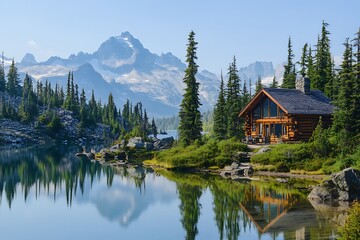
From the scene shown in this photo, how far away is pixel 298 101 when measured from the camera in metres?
60.7

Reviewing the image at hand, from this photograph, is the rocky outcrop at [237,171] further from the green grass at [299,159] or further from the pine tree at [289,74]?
the pine tree at [289,74]

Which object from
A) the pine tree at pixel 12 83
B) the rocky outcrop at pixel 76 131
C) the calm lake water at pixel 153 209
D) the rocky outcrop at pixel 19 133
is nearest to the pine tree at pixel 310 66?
the calm lake water at pixel 153 209

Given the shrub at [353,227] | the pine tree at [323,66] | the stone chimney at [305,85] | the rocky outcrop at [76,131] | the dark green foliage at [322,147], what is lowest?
the shrub at [353,227]

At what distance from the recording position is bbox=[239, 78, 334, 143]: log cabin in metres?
58.8

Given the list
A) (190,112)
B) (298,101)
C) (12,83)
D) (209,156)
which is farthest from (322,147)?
(12,83)

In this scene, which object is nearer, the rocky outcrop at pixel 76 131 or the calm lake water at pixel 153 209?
the calm lake water at pixel 153 209

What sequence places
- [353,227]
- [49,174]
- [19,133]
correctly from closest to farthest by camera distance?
[353,227], [49,174], [19,133]

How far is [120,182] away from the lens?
51812 millimetres

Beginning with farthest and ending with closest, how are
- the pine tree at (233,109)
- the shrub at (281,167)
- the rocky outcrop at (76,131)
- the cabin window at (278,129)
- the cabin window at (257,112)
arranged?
the rocky outcrop at (76,131)
the pine tree at (233,109)
the cabin window at (257,112)
the cabin window at (278,129)
the shrub at (281,167)

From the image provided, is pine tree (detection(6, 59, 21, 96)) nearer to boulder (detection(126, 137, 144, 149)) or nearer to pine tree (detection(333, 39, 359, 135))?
boulder (detection(126, 137, 144, 149))

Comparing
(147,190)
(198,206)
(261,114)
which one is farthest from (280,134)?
(198,206)

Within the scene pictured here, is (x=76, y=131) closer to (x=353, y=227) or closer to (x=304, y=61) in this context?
(x=304, y=61)

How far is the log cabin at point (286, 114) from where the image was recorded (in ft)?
193

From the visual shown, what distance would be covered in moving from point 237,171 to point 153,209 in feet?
54.8
